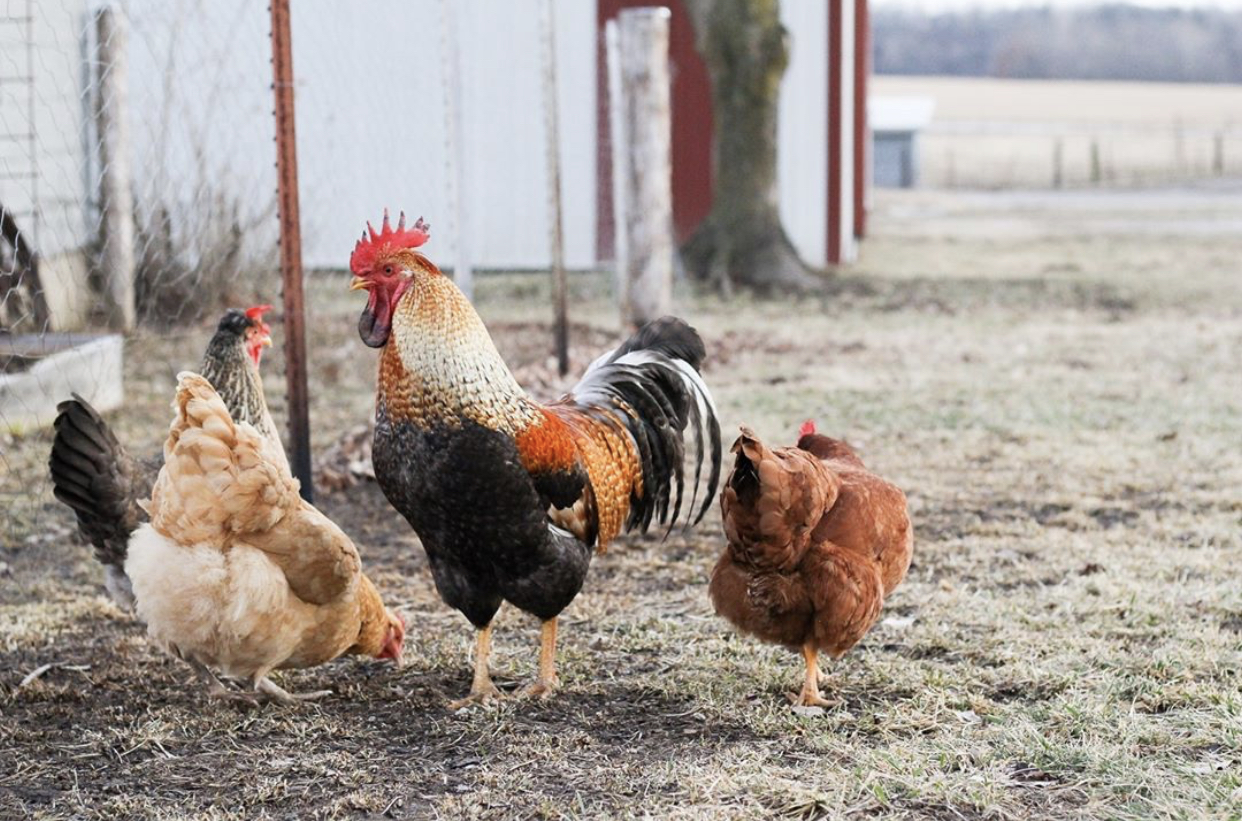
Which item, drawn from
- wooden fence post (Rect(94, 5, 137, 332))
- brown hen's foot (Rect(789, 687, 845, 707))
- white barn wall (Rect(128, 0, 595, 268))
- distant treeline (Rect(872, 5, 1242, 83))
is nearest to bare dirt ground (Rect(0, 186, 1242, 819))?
brown hen's foot (Rect(789, 687, 845, 707))

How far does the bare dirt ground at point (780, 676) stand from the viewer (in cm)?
338

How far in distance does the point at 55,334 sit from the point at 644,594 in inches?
160

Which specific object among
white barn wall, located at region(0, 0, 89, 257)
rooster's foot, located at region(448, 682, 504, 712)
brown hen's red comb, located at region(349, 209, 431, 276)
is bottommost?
rooster's foot, located at region(448, 682, 504, 712)

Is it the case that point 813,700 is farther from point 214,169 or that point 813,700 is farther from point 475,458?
point 214,169

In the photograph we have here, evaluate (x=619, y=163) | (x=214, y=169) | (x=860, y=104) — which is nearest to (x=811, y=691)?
(x=619, y=163)

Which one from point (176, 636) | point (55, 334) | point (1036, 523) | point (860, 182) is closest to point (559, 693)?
point (176, 636)

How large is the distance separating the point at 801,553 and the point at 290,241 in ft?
8.36

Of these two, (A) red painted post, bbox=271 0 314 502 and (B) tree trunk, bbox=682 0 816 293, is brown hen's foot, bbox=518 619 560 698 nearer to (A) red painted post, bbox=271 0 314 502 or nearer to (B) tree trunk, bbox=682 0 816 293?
(A) red painted post, bbox=271 0 314 502

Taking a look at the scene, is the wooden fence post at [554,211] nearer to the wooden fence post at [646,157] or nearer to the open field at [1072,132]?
the wooden fence post at [646,157]

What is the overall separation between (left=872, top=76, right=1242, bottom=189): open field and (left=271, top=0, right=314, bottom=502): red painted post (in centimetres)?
2820

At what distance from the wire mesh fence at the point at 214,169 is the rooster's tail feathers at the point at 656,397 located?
2.34 m

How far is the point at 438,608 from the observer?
16.3ft

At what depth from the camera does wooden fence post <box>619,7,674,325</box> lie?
31.6 feet

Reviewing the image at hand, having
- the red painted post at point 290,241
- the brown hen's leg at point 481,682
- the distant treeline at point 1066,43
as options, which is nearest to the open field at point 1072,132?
the distant treeline at point 1066,43
